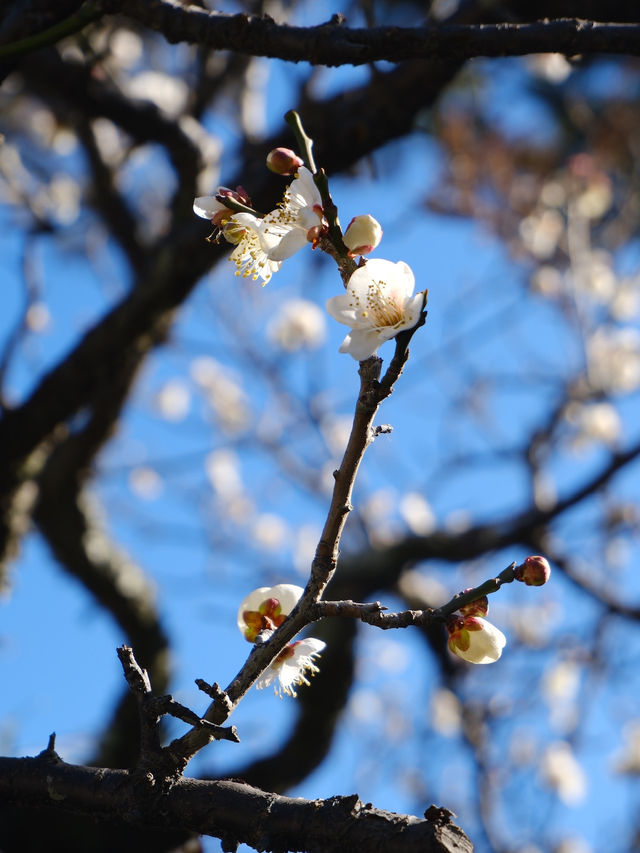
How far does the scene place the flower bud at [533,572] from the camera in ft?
2.33

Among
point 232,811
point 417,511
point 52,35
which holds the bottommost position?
point 232,811

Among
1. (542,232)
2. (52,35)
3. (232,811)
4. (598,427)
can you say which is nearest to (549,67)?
(542,232)

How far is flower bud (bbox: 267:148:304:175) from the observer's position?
833 millimetres

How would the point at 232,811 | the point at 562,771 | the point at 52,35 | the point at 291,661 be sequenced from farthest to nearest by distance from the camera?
the point at 562,771
the point at 52,35
the point at 291,661
the point at 232,811

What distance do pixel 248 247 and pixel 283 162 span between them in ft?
0.38

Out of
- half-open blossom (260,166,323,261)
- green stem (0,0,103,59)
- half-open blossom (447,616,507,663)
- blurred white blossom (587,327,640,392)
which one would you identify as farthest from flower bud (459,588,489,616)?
blurred white blossom (587,327,640,392)

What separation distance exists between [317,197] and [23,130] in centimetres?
398

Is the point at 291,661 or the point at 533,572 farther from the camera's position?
the point at 291,661

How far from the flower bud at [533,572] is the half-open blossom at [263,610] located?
0.81 ft

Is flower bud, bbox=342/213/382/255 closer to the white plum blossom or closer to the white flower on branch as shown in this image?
the white flower on branch

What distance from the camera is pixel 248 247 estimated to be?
35.9 inches

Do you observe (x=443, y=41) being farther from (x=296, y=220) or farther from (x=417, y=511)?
(x=417, y=511)

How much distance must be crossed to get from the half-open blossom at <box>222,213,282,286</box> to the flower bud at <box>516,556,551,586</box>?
40 centimetres

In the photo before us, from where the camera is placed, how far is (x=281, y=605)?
851 mm
